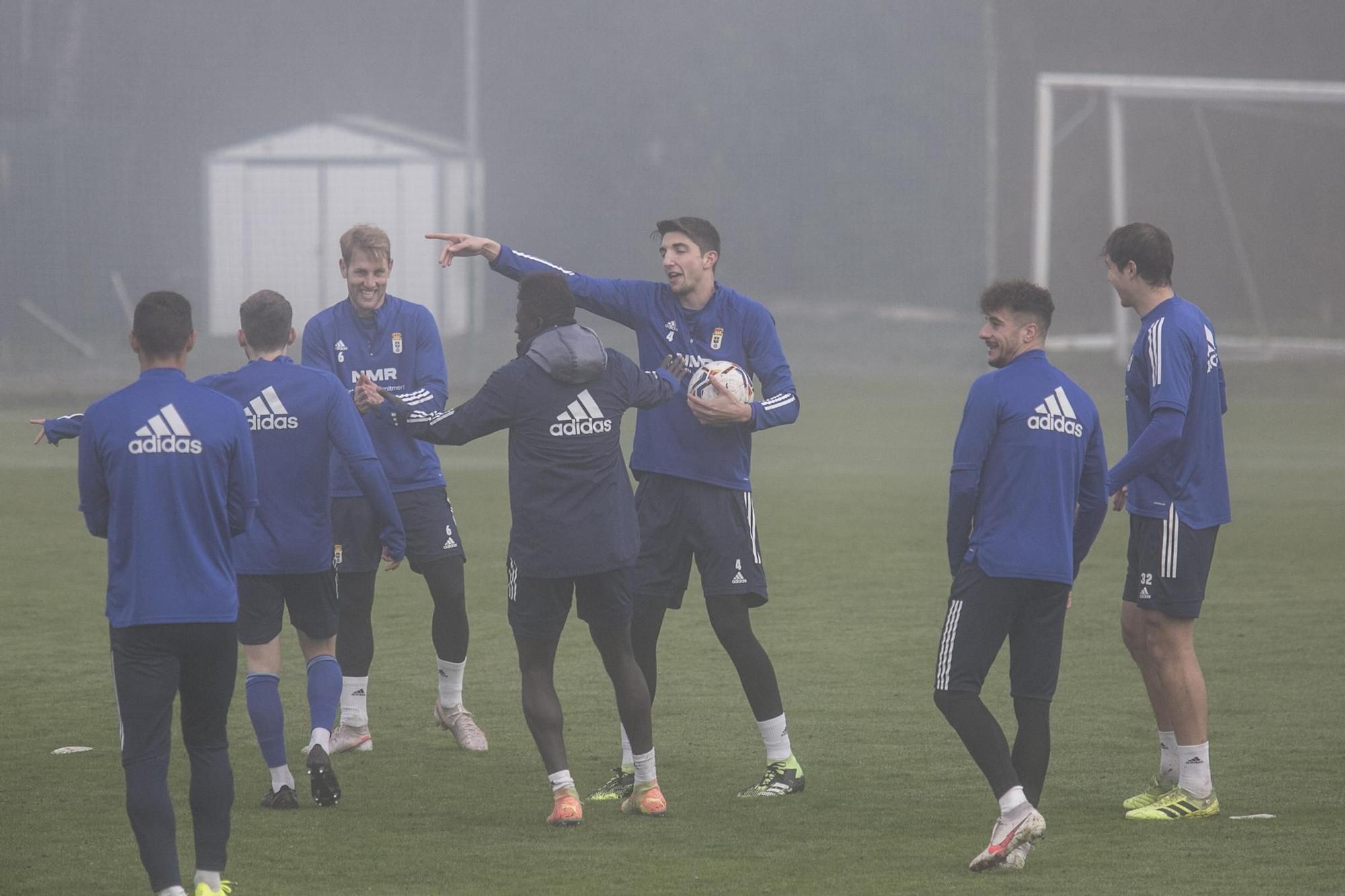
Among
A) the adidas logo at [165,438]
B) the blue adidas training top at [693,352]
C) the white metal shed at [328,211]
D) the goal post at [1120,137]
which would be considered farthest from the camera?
the white metal shed at [328,211]

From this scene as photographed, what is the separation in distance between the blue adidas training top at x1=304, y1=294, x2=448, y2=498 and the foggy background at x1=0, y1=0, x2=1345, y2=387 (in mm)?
19653

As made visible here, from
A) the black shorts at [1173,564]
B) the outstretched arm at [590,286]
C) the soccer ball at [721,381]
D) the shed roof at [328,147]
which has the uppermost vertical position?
the shed roof at [328,147]

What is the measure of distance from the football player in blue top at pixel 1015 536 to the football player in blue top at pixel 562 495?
1119 millimetres

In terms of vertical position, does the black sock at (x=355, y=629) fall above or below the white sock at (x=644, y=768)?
above

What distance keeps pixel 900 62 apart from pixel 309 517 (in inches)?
1134

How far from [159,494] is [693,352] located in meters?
2.35

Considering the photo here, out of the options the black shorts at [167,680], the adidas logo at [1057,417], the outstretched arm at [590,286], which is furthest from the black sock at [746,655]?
the black shorts at [167,680]

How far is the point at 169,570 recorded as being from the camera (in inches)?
167

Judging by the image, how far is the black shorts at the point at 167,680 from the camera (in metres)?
4.27

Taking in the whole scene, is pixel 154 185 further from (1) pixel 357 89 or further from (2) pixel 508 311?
(2) pixel 508 311

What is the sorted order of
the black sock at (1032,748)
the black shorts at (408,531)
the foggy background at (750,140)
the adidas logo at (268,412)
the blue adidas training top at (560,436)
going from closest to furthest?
1. the black sock at (1032,748)
2. the blue adidas training top at (560,436)
3. the adidas logo at (268,412)
4. the black shorts at (408,531)
5. the foggy background at (750,140)

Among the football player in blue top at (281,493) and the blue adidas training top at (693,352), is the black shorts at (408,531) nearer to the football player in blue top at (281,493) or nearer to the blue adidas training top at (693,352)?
→ the football player in blue top at (281,493)

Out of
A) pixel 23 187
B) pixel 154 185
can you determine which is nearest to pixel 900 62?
pixel 154 185

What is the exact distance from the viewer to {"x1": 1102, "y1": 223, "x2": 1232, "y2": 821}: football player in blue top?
214 inches
